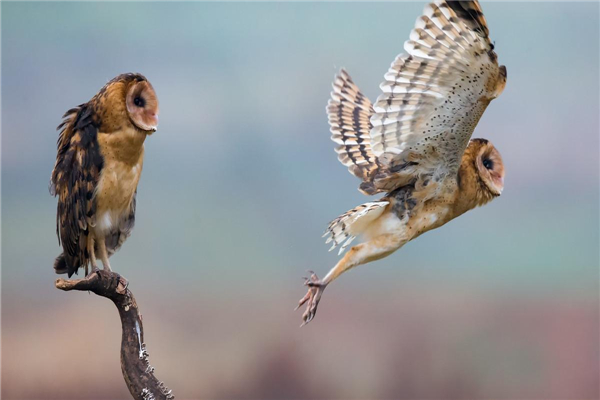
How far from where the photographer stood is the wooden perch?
2.65 metres

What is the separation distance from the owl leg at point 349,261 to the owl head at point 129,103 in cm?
78

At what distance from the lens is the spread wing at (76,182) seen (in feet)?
8.77

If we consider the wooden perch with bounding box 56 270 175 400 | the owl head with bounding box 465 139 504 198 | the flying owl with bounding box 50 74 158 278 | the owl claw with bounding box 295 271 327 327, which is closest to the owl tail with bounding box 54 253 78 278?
the flying owl with bounding box 50 74 158 278

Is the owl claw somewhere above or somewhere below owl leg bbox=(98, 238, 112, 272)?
below

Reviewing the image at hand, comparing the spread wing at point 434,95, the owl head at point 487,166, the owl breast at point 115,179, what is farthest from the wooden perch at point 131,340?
the owl head at point 487,166

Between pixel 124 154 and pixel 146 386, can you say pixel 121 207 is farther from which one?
pixel 146 386

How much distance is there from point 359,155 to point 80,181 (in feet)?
3.67

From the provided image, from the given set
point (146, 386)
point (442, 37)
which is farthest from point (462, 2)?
point (146, 386)

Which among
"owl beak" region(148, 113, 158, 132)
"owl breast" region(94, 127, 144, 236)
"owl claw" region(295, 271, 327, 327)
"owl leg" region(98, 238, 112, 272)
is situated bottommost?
"owl claw" region(295, 271, 327, 327)

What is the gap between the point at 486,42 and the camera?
2475 mm

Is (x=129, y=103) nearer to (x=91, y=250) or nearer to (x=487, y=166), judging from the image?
(x=91, y=250)

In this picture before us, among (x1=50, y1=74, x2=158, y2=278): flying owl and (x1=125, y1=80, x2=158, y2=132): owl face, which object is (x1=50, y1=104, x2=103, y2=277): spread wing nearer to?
(x1=50, y1=74, x2=158, y2=278): flying owl

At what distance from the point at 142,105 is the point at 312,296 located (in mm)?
881

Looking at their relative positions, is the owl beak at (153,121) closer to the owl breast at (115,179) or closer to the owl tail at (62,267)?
the owl breast at (115,179)
